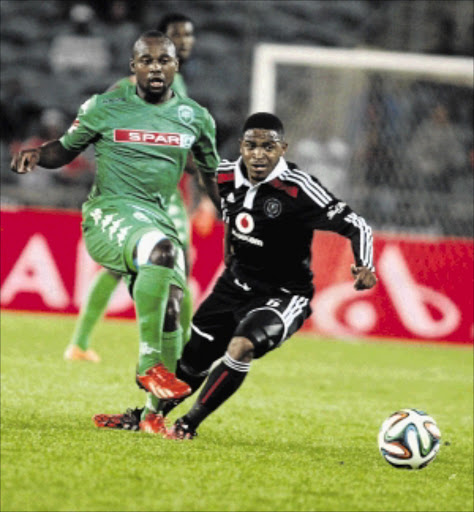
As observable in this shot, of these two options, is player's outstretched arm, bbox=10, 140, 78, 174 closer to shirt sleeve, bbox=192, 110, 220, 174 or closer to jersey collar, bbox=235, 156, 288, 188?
shirt sleeve, bbox=192, 110, 220, 174

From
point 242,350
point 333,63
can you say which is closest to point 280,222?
point 242,350

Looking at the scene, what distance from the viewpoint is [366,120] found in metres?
12.9

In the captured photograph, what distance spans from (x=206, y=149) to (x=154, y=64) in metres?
0.60

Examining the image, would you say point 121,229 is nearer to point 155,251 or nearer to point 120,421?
point 155,251

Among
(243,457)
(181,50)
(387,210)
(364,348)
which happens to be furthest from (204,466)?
(387,210)

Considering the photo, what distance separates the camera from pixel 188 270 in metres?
7.74

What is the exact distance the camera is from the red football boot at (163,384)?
5566 millimetres

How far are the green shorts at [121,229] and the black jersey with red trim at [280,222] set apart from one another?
1.31 ft

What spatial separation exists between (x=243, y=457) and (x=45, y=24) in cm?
1132

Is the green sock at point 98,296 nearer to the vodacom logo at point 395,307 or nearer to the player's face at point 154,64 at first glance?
the player's face at point 154,64

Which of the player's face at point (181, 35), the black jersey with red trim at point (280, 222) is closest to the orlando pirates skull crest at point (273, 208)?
the black jersey with red trim at point (280, 222)

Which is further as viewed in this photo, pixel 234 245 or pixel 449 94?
pixel 449 94

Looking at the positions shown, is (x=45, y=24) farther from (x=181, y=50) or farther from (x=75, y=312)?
(x=181, y=50)

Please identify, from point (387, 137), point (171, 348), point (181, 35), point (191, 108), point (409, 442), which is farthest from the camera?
point (387, 137)
